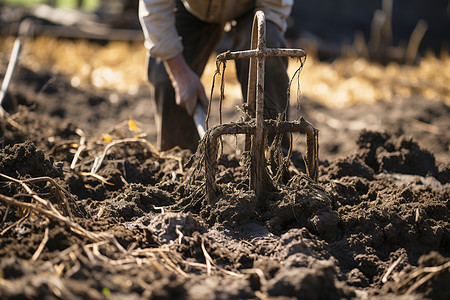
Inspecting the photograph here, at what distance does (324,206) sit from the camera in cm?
220

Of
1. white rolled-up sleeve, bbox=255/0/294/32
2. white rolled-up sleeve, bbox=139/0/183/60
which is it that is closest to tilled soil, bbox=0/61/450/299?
white rolled-up sleeve, bbox=139/0/183/60

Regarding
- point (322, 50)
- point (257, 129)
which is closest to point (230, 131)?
point (257, 129)

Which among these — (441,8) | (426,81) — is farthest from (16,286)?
(441,8)

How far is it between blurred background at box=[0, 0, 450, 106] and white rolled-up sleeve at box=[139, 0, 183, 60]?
2870 mm

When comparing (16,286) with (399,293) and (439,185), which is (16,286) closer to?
(399,293)

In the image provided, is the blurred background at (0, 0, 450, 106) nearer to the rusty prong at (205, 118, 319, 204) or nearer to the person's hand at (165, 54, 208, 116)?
the person's hand at (165, 54, 208, 116)

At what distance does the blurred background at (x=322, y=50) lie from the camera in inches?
249

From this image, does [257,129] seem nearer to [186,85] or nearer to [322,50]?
[186,85]

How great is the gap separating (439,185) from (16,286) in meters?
2.32

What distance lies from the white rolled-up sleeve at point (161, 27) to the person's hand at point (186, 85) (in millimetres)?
68

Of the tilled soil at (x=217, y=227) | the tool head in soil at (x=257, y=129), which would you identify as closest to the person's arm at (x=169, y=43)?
the tilled soil at (x=217, y=227)

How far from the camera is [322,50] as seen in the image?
8539mm

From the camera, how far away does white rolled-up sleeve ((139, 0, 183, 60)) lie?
2.94 metres

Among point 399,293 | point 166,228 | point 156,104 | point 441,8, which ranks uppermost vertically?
point 441,8
